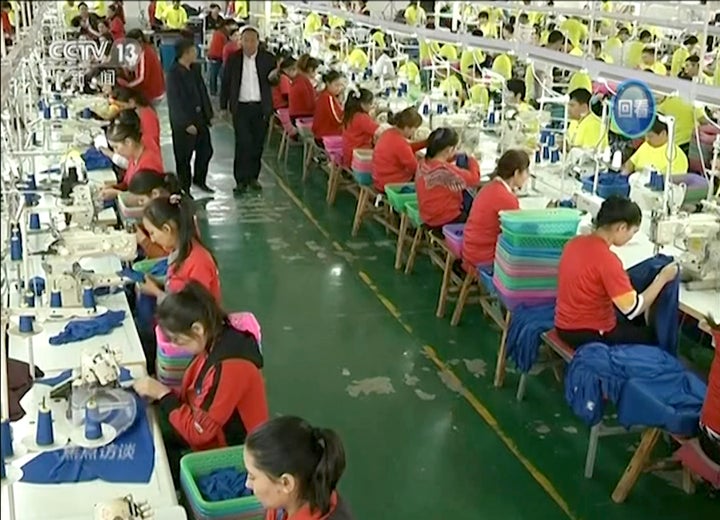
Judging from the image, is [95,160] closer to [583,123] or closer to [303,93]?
[303,93]

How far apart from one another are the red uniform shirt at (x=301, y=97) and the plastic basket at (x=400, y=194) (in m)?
2.86

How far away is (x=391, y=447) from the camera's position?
171 inches

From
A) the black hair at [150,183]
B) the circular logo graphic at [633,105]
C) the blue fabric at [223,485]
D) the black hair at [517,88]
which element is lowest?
the blue fabric at [223,485]

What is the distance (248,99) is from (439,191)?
10.6 ft

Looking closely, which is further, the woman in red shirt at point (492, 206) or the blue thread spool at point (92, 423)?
the woman in red shirt at point (492, 206)

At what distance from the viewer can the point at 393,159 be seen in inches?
268

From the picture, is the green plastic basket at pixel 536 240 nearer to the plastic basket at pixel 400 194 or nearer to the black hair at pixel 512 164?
the black hair at pixel 512 164

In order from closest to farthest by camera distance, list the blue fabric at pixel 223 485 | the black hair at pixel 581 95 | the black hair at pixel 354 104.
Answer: the blue fabric at pixel 223 485, the black hair at pixel 581 95, the black hair at pixel 354 104

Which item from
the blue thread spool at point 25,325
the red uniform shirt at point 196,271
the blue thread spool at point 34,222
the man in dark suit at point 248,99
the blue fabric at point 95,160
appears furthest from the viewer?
the man in dark suit at point 248,99

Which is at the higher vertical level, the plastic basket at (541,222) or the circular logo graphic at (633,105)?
the circular logo graphic at (633,105)

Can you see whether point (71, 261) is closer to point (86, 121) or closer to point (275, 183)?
point (86, 121)

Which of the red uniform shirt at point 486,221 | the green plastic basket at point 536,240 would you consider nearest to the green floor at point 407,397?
the red uniform shirt at point 486,221

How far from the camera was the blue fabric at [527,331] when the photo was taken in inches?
178

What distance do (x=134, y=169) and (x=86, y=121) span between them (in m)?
1.59
